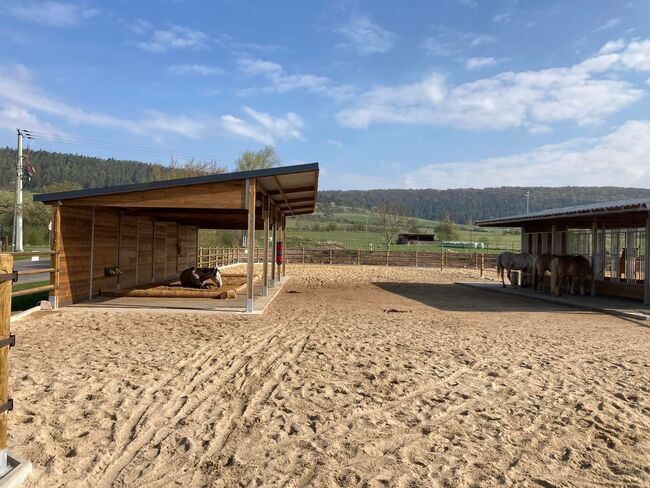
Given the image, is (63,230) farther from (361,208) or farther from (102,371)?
(361,208)

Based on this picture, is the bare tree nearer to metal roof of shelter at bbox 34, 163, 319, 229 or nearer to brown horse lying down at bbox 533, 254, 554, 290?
brown horse lying down at bbox 533, 254, 554, 290

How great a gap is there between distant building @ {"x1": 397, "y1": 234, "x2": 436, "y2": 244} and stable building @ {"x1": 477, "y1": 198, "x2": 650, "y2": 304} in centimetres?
4517

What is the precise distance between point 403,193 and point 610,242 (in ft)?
356

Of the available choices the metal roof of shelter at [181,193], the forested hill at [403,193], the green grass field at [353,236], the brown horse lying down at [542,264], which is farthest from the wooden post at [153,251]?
the forested hill at [403,193]

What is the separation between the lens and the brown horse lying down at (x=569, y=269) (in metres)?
15.2

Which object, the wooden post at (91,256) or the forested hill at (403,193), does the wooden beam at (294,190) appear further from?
the forested hill at (403,193)

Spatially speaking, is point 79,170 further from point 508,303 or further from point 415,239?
point 508,303

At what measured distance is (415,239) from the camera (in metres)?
63.1

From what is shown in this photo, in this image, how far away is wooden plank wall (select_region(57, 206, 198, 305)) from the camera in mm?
10492

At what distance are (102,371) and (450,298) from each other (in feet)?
37.3

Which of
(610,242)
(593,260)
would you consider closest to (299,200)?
(593,260)

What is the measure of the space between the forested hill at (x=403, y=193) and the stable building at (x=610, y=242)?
47556 millimetres

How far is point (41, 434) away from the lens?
3717 mm

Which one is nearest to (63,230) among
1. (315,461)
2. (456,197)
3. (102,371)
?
(102,371)
